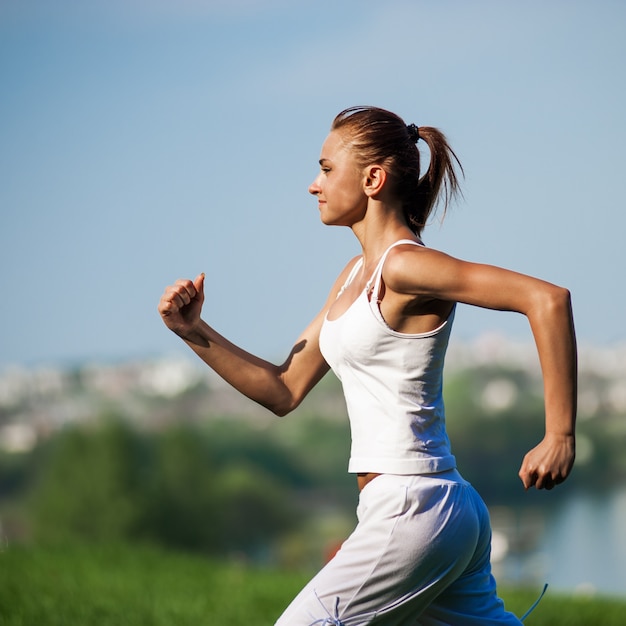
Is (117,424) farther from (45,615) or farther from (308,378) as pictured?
(308,378)

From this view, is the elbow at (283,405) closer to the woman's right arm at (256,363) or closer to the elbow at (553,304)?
the woman's right arm at (256,363)

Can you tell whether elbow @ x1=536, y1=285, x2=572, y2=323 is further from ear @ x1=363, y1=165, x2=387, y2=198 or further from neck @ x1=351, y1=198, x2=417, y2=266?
ear @ x1=363, y1=165, x2=387, y2=198

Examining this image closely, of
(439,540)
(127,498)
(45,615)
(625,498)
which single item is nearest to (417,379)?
(439,540)

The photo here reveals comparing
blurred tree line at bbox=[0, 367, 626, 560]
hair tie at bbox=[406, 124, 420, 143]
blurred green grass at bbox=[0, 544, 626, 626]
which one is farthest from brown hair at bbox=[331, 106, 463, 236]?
blurred tree line at bbox=[0, 367, 626, 560]

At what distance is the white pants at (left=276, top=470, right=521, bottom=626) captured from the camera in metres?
2.53

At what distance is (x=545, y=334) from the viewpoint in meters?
2.30

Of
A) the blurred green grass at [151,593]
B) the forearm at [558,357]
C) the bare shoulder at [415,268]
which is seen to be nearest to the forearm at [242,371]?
the bare shoulder at [415,268]

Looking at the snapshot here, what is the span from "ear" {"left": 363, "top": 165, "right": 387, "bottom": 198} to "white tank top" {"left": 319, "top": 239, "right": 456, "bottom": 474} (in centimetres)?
23

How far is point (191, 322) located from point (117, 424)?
44.1ft

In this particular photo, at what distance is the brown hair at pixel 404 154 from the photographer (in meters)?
2.82

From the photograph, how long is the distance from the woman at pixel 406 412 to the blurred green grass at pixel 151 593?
3371 mm

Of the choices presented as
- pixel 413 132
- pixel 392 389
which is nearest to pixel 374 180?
pixel 413 132

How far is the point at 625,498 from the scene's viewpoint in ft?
39.8

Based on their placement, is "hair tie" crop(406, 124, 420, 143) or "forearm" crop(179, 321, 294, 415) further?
"forearm" crop(179, 321, 294, 415)
